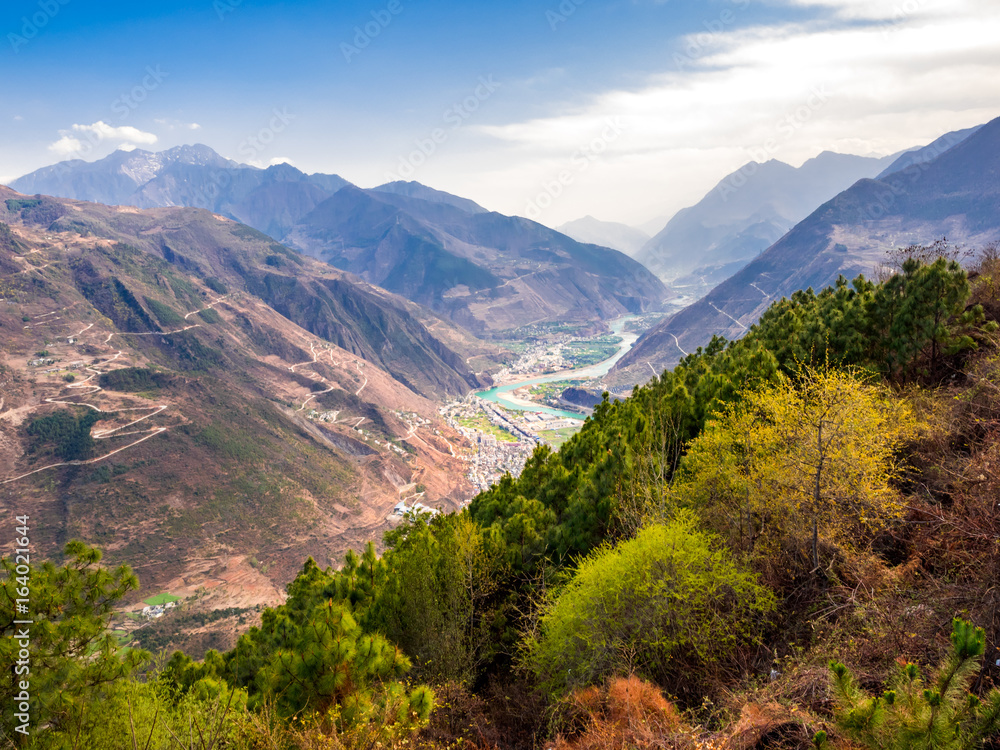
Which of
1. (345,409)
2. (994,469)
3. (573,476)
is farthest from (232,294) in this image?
(994,469)

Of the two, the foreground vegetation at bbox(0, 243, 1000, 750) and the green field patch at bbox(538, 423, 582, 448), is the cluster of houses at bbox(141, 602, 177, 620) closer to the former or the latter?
the foreground vegetation at bbox(0, 243, 1000, 750)

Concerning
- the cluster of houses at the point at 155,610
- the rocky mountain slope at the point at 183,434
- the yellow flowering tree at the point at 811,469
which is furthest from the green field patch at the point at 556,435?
the yellow flowering tree at the point at 811,469

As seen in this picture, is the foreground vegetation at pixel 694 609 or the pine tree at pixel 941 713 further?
the foreground vegetation at pixel 694 609

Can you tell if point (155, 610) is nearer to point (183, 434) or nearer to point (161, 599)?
point (161, 599)

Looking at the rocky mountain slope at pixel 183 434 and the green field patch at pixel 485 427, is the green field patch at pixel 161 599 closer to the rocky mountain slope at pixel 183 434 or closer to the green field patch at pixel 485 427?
the rocky mountain slope at pixel 183 434

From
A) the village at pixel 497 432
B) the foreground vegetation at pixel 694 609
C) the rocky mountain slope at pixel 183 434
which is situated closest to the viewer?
the foreground vegetation at pixel 694 609

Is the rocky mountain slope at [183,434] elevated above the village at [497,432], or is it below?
above

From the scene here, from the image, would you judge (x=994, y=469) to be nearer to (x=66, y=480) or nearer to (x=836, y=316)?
(x=836, y=316)

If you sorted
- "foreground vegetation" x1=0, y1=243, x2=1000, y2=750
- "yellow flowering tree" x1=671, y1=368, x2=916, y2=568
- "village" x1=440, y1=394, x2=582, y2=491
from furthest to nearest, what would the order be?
"village" x1=440, y1=394, x2=582, y2=491 < "yellow flowering tree" x1=671, y1=368, x2=916, y2=568 < "foreground vegetation" x1=0, y1=243, x2=1000, y2=750

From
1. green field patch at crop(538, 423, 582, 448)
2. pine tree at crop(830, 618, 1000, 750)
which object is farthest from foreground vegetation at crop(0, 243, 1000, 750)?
green field patch at crop(538, 423, 582, 448)
